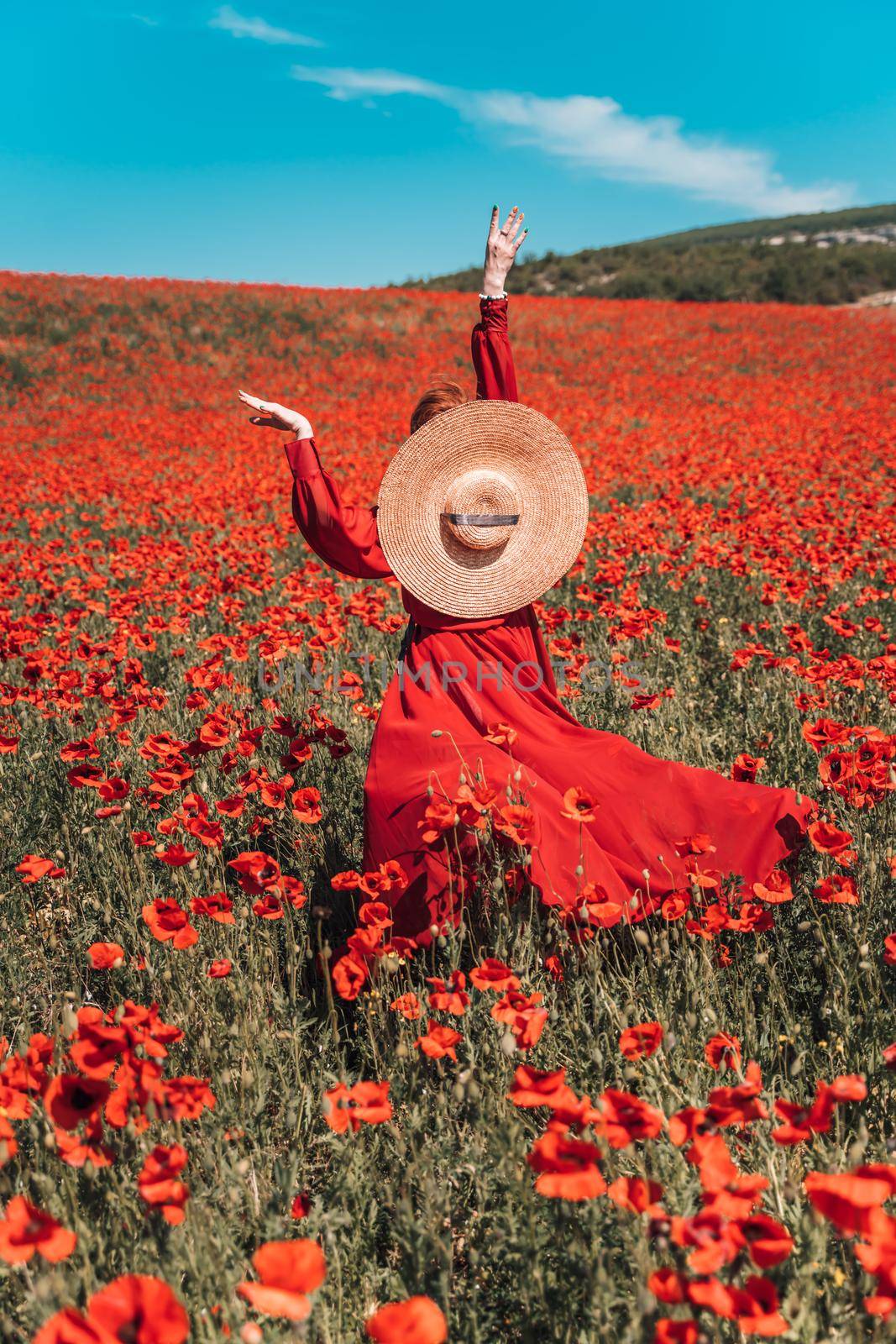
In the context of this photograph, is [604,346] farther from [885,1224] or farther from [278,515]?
[885,1224]

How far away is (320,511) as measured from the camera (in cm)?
296

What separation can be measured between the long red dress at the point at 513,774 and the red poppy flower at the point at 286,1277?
121 centimetres

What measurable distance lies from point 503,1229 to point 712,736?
2.74m

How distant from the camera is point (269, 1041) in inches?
84.0

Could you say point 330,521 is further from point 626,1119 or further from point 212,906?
point 626,1119

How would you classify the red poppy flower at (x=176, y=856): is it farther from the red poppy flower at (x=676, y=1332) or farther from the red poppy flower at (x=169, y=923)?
the red poppy flower at (x=676, y=1332)

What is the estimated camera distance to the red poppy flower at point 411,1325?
101cm

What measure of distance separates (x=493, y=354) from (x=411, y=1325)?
3.05 metres

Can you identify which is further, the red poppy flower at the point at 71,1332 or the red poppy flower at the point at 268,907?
the red poppy flower at the point at 268,907

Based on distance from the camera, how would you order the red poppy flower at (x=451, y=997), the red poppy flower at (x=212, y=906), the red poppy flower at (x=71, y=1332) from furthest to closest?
the red poppy flower at (x=212, y=906)
the red poppy flower at (x=451, y=997)
the red poppy flower at (x=71, y=1332)

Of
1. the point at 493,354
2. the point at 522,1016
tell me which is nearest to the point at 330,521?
the point at 493,354

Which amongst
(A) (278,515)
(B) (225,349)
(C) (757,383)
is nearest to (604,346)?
(C) (757,383)

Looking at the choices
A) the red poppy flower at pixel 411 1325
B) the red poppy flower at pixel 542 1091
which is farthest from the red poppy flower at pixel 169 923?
the red poppy flower at pixel 411 1325

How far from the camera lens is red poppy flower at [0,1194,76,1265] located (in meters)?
1.10
